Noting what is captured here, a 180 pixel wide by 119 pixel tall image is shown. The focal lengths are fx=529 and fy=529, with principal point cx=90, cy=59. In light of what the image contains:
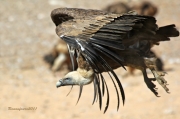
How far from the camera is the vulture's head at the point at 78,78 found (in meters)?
5.38

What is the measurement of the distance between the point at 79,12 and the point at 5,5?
9.60m

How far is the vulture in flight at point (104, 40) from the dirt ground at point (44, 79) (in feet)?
9.42

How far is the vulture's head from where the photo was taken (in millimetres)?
5379

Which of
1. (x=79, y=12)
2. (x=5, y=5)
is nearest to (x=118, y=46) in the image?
(x=79, y=12)

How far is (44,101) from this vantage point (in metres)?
9.26

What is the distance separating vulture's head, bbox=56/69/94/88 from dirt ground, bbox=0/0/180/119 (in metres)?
3.18

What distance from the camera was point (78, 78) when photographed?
5.45m

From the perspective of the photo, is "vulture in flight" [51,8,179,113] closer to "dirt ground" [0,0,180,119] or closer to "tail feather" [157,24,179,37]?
"tail feather" [157,24,179,37]

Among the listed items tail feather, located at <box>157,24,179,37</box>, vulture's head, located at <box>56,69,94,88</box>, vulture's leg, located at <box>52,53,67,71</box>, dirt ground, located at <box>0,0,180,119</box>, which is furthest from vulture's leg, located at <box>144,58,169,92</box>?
vulture's leg, located at <box>52,53,67,71</box>

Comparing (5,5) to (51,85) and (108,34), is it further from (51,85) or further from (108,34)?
(108,34)

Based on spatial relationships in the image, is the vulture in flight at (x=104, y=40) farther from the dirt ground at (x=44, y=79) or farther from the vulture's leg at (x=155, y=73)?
the dirt ground at (x=44, y=79)

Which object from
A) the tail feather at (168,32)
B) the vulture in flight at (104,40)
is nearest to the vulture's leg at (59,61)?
the vulture in flight at (104,40)

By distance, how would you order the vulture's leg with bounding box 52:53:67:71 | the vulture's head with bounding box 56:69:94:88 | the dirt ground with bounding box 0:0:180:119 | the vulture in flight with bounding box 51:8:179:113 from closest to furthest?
1. the vulture in flight with bounding box 51:8:179:113
2. the vulture's head with bounding box 56:69:94:88
3. the dirt ground with bounding box 0:0:180:119
4. the vulture's leg with bounding box 52:53:67:71

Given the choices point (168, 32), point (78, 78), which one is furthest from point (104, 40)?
point (168, 32)
